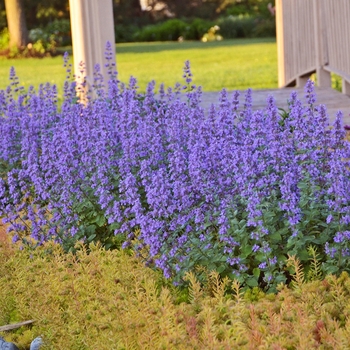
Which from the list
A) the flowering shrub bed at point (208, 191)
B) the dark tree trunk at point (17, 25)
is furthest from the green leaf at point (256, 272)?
the dark tree trunk at point (17, 25)

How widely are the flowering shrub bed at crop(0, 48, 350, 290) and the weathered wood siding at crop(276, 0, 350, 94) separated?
12.1 ft

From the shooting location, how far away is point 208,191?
3602 mm

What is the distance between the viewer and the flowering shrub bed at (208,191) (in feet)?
11.2

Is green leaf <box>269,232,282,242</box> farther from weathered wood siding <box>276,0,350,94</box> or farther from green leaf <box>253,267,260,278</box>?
weathered wood siding <box>276,0,350,94</box>

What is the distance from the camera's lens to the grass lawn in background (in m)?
15.0

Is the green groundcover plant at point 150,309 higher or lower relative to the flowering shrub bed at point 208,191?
lower

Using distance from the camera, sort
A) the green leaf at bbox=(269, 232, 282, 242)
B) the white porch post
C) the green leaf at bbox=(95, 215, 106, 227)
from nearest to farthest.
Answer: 1. the green leaf at bbox=(269, 232, 282, 242)
2. the green leaf at bbox=(95, 215, 106, 227)
3. the white porch post

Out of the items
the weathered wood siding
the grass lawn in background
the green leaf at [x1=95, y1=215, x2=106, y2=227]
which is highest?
the weathered wood siding

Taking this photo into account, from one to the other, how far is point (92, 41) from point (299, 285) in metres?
5.02

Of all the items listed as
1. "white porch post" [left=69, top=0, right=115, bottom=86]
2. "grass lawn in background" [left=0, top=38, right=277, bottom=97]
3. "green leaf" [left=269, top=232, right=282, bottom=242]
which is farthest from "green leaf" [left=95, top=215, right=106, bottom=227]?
"grass lawn in background" [left=0, top=38, right=277, bottom=97]

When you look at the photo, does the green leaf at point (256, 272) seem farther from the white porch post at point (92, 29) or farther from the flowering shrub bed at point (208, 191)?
the white porch post at point (92, 29)

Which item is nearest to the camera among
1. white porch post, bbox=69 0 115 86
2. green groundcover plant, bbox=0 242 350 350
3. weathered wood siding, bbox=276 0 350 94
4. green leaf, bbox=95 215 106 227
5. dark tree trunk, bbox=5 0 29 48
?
green groundcover plant, bbox=0 242 350 350

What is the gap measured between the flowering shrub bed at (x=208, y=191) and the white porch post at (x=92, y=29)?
3.18m

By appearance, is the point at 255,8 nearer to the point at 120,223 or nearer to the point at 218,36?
the point at 218,36
